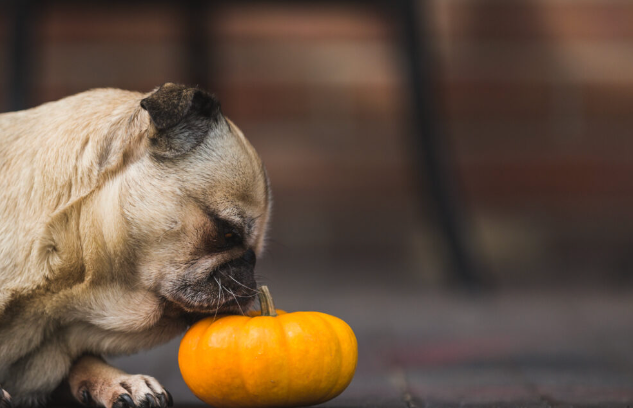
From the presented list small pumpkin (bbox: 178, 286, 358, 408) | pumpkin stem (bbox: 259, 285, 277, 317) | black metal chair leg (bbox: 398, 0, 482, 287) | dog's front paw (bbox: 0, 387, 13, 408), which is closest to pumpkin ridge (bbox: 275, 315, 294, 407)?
small pumpkin (bbox: 178, 286, 358, 408)

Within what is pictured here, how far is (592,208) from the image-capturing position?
740cm

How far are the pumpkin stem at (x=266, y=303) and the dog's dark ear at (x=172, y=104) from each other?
58cm

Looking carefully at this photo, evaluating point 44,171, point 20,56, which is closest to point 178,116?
point 44,171

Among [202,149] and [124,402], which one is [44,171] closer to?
[202,149]

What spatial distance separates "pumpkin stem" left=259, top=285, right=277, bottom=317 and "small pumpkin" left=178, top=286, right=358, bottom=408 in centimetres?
5

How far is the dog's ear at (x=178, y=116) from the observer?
2350mm

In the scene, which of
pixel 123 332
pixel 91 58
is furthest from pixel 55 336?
pixel 91 58

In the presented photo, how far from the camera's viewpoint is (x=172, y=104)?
7.77 feet

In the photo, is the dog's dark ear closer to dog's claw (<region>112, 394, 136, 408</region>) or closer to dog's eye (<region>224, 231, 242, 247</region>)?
dog's eye (<region>224, 231, 242, 247</region>)

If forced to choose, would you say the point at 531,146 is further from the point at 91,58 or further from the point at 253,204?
the point at 253,204

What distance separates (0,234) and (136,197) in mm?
438

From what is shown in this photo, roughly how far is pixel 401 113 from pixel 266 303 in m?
5.13

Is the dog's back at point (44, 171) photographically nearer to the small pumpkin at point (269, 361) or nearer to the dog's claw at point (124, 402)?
the dog's claw at point (124, 402)

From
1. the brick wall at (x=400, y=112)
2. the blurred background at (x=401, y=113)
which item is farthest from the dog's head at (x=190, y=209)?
the brick wall at (x=400, y=112)
